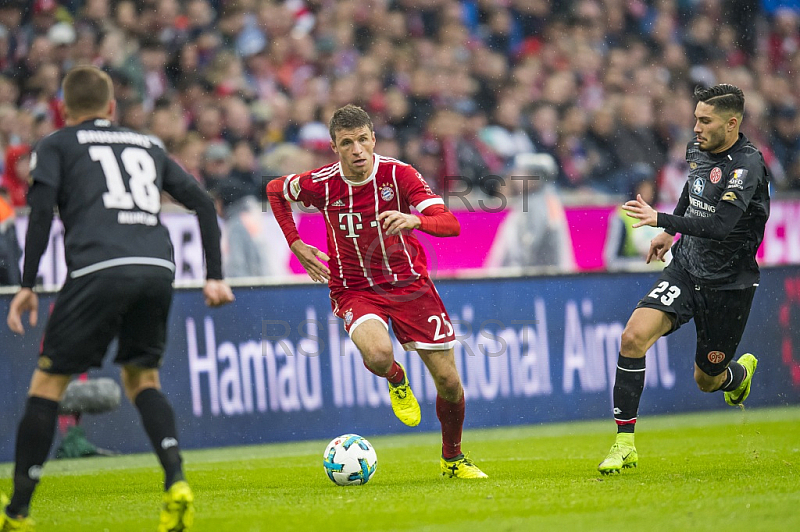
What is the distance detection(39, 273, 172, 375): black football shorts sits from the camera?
4.92m

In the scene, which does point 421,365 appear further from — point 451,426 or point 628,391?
point 628,391

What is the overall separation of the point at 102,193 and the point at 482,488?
2782 millimetres

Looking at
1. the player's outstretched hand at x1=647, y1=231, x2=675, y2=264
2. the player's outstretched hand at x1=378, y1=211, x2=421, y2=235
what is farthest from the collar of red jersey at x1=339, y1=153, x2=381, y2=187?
the player's outstretched hand at x1=647, y1=231, x2=675, y2=264

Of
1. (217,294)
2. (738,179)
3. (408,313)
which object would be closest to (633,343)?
(738,179)

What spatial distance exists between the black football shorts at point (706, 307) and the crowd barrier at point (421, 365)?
12.8ft

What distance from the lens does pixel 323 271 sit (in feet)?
24.0

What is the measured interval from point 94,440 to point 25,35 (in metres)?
5.62

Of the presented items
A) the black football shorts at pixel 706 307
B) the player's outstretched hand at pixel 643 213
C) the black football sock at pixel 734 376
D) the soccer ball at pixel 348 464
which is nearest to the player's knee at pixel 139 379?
the soccer ball at pixel 348 464

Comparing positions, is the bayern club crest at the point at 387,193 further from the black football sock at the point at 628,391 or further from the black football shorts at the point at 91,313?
the black football shorts at the point at 91,313

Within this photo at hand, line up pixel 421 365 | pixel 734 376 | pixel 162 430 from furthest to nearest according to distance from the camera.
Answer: pixel 421 365
pixel 734 376
pixel 162 430

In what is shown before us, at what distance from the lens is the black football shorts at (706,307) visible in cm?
723

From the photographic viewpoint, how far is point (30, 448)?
4941 mm

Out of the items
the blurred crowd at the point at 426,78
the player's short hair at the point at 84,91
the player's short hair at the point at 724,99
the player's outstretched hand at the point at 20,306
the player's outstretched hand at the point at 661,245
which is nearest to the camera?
the player's outstretched hand at the point at 20,306

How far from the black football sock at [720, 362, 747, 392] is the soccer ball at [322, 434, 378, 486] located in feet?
9.06
